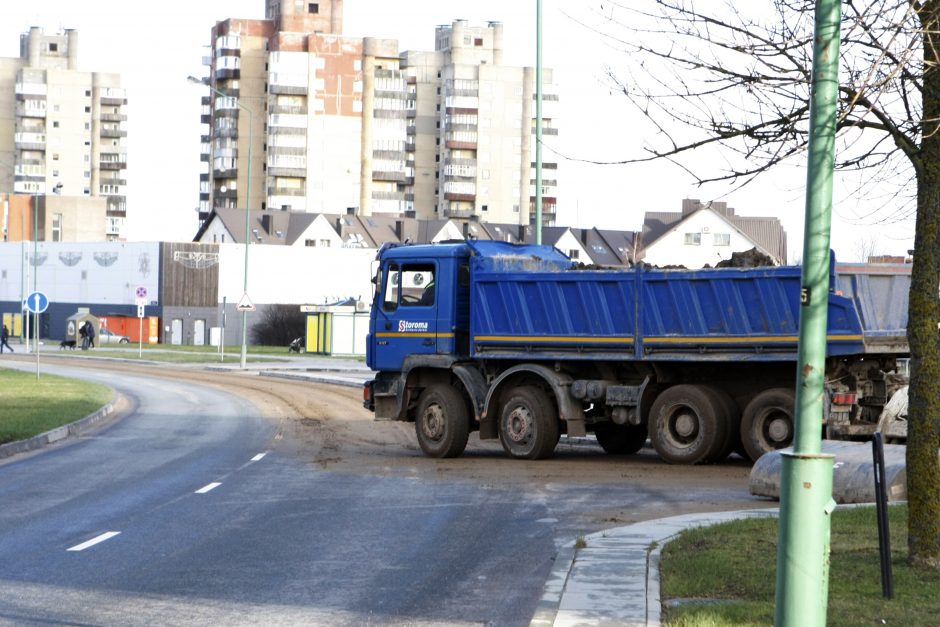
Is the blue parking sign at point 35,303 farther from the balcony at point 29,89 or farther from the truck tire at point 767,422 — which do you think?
the balcony at point 29,89

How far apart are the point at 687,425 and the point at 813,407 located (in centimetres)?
1331

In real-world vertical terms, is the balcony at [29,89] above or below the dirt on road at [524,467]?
above

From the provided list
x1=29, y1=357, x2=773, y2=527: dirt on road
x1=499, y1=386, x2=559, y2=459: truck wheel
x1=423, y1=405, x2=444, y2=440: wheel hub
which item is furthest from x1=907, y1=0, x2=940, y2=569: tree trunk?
x1=423, y1=405, x2=444, y2=440: wheel hub

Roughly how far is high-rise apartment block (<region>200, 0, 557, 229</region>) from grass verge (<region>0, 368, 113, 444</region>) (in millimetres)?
96858

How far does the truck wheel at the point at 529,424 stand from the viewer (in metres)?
21.2

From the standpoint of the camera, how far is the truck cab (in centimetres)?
2225

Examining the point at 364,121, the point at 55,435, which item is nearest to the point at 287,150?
the point at 364,121

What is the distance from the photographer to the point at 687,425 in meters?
20.3

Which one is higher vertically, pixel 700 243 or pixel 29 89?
pixel 29 89

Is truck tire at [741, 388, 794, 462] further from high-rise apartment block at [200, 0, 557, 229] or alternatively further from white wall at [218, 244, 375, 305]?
high-rise apartment block at [200, 0, 557, 229]

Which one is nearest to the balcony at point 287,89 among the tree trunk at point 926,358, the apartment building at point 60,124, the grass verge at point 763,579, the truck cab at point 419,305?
the apartment building at point 60,124

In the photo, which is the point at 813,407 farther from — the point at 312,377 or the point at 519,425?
the point at 312,377

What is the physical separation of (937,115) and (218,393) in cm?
3307

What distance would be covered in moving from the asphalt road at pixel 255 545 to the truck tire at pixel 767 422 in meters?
4.12
